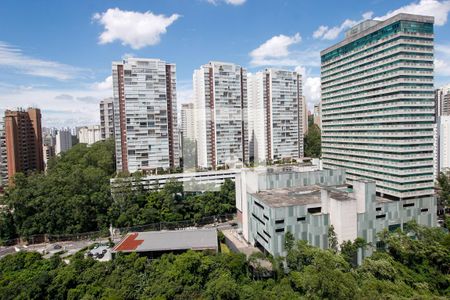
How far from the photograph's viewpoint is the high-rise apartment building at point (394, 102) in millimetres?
22281

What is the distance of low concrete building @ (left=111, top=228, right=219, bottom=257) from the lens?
59.7 ft

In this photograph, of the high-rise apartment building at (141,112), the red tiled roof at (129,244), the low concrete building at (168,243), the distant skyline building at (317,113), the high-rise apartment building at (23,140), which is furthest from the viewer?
the distant skyline building at (317,113)

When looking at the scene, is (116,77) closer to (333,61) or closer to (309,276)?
(333,61)

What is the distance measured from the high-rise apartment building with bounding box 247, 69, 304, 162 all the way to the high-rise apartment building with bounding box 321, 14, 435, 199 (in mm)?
13422

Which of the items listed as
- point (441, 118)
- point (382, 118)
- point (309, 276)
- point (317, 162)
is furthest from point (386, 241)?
point (441, 118)

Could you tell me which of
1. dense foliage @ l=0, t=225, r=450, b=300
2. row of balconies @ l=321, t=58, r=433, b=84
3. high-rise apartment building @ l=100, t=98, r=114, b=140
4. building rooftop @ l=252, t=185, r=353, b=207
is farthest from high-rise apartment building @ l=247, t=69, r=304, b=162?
high-rise apartment building @ l=100, t=98, r=114, b=140

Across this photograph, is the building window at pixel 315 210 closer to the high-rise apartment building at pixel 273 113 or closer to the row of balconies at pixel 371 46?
the row of balconies at pixel 371 46

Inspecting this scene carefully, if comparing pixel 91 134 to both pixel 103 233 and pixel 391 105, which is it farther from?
pixel 391 105

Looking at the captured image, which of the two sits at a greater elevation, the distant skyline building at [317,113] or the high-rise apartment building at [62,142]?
the distant skyline building at [317,113]

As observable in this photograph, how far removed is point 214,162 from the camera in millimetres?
37031

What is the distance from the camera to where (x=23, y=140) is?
41000mm

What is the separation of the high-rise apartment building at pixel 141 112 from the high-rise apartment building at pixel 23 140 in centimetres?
1753

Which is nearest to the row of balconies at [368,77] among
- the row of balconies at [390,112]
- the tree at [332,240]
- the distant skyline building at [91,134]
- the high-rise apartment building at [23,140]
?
the row of balconies at [390,112]

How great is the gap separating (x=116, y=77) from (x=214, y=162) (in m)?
15.6
